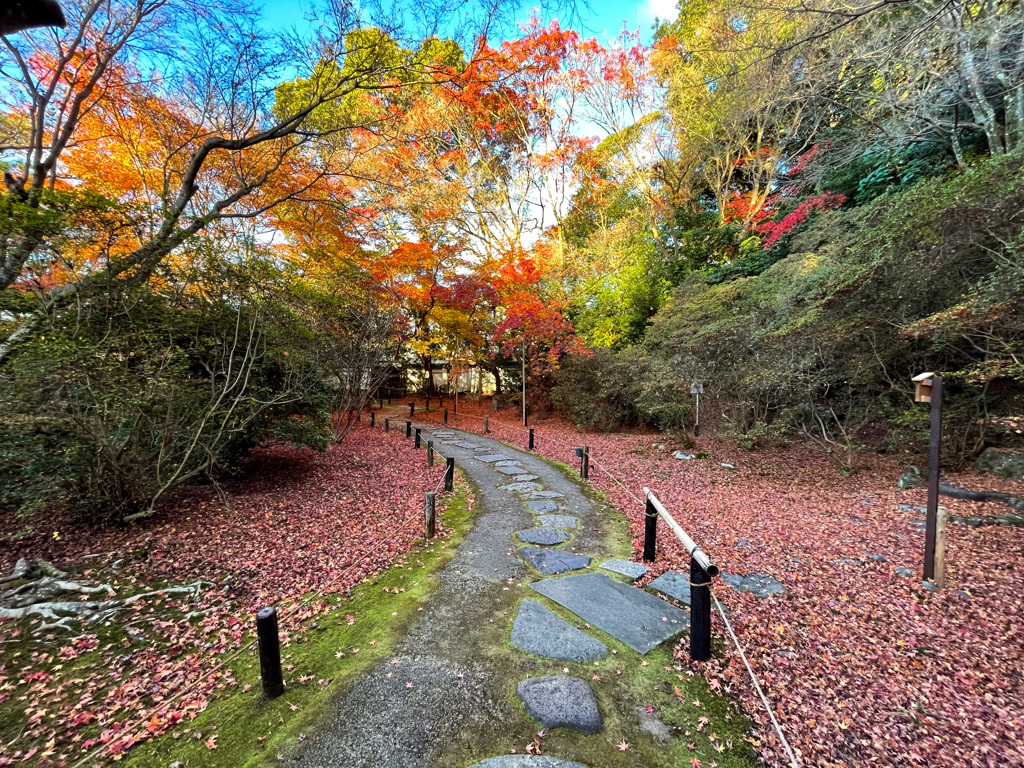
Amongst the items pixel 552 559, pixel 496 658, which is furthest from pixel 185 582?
pixel 552 559

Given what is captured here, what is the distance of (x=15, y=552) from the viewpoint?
359 centimetres

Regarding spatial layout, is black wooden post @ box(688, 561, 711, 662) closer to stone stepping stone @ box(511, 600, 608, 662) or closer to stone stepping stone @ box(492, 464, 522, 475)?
stone stepping stone @ box(511, 600, 608, 662)

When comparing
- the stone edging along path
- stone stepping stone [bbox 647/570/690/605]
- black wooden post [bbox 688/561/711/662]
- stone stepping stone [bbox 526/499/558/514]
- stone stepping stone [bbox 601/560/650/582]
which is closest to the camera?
the stone edging along path

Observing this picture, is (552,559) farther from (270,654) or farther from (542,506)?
(270,654)

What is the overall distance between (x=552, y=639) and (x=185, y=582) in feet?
10.7

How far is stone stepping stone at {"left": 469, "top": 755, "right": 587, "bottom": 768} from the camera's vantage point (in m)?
1.88

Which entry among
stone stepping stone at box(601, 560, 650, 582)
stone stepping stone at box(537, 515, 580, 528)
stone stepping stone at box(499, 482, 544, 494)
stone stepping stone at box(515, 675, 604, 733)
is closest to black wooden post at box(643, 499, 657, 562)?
stone stepping stone at box(601, 560, 650, 582)

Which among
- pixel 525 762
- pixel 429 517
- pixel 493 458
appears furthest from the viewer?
pixel 493 458

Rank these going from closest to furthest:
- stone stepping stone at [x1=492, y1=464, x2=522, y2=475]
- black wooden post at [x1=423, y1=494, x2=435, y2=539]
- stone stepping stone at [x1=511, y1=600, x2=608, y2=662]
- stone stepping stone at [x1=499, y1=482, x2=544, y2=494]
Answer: stone stepping stone at [x1=511, y1=600, x2=608, y2=662], black wooden post at [x1=423, y1=494, x2=435, y2=539], stone stepping stone at [x1=499, y1=482, x2=544, y2=494], stone stepping stone at [x1=492, y1=464, x2=522, y2=475]

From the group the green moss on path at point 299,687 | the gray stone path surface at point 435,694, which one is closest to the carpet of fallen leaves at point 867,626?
the gray stone path surface at point 435,694

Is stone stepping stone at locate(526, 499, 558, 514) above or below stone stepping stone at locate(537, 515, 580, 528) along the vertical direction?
above

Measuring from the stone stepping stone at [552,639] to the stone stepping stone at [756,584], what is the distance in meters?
1.63

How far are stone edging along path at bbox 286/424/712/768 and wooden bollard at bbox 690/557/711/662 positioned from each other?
0.29 metres

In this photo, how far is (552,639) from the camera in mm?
2822
